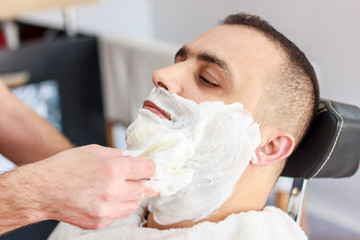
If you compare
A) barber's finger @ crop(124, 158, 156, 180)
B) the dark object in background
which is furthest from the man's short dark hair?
the dark object in background

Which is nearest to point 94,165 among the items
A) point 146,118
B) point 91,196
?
point 91,196

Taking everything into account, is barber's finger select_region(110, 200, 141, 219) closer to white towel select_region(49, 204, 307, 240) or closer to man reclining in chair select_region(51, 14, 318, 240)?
man reclining in chair select_region(51, 14, 318, 240)

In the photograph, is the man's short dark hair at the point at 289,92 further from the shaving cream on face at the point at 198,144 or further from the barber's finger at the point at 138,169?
the barber's finger at the point at 138,169

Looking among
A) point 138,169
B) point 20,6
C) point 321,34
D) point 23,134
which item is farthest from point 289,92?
point 20,6

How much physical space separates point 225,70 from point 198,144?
8.0 inches

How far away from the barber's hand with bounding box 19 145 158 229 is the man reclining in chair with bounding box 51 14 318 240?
4.5 inches

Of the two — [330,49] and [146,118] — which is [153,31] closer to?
[330,49]

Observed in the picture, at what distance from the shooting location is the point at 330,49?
2.18m

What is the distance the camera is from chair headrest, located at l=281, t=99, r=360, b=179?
1.14 meters

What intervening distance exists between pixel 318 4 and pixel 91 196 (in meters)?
1.62

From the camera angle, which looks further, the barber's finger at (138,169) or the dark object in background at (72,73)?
the dark object in background at (72,73)

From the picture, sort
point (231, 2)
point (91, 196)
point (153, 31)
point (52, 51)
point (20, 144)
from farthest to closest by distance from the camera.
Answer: point (153, 31) < point (52, 51) < point (231, 2) < point (20, 144) < point (91, 196)

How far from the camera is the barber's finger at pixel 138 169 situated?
874mm

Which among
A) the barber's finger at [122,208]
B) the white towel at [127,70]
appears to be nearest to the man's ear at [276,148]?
the barber's finger at [122,208]
